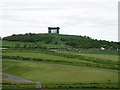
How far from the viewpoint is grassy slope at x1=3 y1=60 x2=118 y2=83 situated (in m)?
71.7

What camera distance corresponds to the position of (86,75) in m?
75.7

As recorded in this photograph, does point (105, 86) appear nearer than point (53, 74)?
Yes

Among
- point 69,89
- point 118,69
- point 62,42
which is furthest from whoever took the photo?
point 62,42

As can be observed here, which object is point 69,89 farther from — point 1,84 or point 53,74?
point 53,74

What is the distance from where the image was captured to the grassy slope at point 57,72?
235 ft

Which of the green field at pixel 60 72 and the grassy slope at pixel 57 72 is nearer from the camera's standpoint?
the green field at pixel 60 72

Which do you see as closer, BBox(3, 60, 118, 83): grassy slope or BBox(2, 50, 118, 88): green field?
BBox(2, 50, 118, 88): green field

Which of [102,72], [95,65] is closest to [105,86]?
[102,72]

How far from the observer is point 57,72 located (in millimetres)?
80688

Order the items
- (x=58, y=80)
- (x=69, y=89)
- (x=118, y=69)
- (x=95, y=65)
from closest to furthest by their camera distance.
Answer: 1. (x=69, y=89)
2. (x=58, y=80)
3. (x=118, y=69)
4. (x=95, y=65)

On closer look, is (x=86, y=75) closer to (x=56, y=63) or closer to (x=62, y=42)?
(x=56, y=63)

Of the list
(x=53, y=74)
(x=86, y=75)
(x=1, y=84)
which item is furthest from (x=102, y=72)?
(x=1, y=84)

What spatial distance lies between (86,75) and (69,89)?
16986 millimetres

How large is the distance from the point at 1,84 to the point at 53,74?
16566mm
